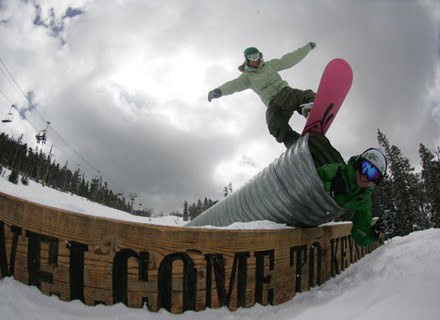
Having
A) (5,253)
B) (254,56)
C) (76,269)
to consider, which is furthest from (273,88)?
(5,253)

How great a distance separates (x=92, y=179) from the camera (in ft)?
313

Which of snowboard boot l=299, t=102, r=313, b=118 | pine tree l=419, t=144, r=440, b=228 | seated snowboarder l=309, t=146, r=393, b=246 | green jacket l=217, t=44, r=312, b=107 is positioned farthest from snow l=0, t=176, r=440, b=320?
pine tree l=419, t=144, r=440, b=228

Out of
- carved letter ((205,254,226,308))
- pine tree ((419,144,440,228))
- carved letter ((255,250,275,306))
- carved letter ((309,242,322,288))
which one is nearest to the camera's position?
carved letter ((205,254,226,308))

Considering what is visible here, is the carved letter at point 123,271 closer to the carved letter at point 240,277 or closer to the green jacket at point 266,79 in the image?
the carved letter at point 240,277

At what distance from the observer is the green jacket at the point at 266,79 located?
4570mm

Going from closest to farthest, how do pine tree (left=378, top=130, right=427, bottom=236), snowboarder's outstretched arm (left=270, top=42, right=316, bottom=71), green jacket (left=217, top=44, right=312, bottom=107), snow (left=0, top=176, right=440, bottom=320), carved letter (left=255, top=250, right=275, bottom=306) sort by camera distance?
snow (left=0, top=176, right=440, bottom=320), carved letter (left=255, top=250, right=275, bottom=306), green jacket (left=217, top=44, right=312, bottom=107), snowboarder's outstretched arm (left=270, top=42, right=316, bottom=71), pine tree (left=378, top=130, right=427, bottom=236)

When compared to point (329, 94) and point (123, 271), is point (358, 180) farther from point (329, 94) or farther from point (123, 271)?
point (123, 271)

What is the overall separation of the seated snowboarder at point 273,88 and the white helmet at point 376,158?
162 cm

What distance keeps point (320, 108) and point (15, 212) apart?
3409 millimetres

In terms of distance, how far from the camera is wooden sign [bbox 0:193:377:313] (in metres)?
1.77

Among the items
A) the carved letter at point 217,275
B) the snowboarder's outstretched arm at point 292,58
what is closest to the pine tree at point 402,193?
the snowboarder's outstretched arm at point 292,58

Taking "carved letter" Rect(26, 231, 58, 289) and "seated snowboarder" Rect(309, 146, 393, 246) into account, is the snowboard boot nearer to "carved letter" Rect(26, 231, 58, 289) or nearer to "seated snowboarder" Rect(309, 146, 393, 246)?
"seated snowboarder" Rect(309, 146, 393, 246)

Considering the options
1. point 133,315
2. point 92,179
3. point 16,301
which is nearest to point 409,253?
point 133,315

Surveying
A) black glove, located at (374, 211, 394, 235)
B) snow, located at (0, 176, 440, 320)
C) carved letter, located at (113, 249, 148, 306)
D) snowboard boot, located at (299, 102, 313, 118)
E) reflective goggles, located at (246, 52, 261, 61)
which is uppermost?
reflective goggles, located at (246, 52, 261, 61)
